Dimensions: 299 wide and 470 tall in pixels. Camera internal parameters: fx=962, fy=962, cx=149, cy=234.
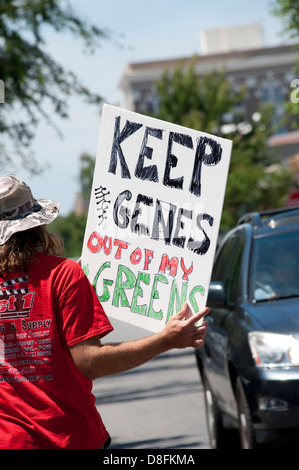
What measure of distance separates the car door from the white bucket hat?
3485 mm

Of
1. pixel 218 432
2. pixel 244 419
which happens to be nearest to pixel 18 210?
pixel 244 419

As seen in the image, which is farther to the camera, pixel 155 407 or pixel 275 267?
pixel 155 407

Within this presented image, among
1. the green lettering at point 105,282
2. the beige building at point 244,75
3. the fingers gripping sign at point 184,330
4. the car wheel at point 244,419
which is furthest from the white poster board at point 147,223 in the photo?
the beige building at point 244,75

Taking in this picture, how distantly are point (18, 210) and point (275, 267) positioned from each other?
149 inches

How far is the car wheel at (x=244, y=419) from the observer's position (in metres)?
5.88

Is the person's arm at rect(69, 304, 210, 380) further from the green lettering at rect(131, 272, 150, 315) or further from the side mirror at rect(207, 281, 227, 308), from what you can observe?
the side mirror at rect(207, 281, 227, 308)

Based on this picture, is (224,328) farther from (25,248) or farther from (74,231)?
(74,231)

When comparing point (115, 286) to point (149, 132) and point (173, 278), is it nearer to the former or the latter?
point (173, 278)

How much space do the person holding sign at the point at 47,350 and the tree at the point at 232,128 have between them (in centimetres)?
3508

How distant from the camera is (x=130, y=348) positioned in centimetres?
325

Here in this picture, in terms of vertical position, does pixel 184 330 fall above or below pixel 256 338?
above

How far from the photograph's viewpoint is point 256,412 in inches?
229

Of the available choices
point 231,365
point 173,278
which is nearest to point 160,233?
point 173,278

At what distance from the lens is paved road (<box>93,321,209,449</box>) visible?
8539 mm
